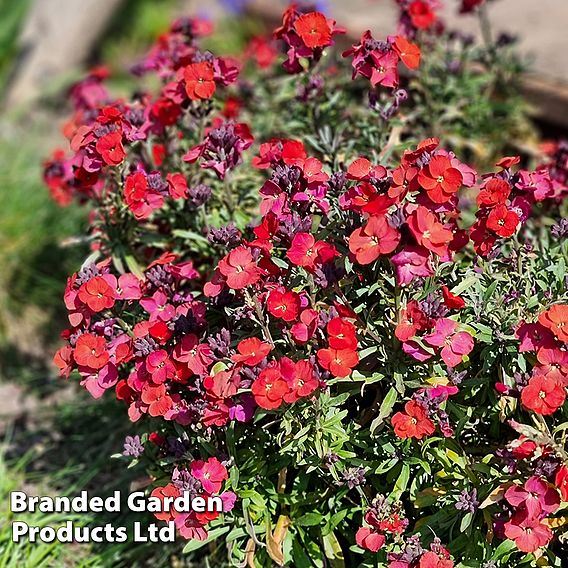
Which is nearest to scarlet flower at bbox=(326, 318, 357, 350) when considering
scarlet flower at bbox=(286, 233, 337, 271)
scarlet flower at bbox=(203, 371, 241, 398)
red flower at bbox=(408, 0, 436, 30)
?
scarlet flower at bbox=(286, 233, 337, 271)

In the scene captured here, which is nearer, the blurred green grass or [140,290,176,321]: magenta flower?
[140,290,176,321]: magenta flower

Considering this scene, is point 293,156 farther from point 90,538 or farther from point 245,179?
point 90,538

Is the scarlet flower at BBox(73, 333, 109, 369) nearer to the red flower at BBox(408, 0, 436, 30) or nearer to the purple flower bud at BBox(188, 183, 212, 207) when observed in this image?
the purple flower bud at BBox(188, 183, 212, 207)

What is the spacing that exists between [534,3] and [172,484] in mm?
4271

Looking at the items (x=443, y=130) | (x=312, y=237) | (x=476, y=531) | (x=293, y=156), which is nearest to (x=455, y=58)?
(x=443, y=130)

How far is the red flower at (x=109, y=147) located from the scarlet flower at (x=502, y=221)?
97 centimetres

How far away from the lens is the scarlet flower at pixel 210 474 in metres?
2.18

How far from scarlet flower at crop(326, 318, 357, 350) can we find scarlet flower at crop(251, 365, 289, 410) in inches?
5.8

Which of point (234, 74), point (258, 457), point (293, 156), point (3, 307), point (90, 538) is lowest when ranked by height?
point (90, 538)

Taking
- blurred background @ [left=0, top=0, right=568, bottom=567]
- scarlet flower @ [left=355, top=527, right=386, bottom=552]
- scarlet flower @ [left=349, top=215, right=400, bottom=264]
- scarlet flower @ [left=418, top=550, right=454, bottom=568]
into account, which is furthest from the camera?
blurred background @ [left=0, top=0, right=568, bottom=567]

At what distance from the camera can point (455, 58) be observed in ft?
12.2

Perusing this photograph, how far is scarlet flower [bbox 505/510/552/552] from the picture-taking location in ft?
6.53

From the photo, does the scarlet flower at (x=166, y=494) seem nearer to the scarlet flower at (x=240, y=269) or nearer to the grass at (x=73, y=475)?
the scarlet flower at (x=240, y=269)

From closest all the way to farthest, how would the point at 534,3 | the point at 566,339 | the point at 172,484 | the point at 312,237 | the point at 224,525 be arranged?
the point at 566,339 < the point at 312,237 < the point at 172,484 < the point at 224,525 < the point at 534,3
